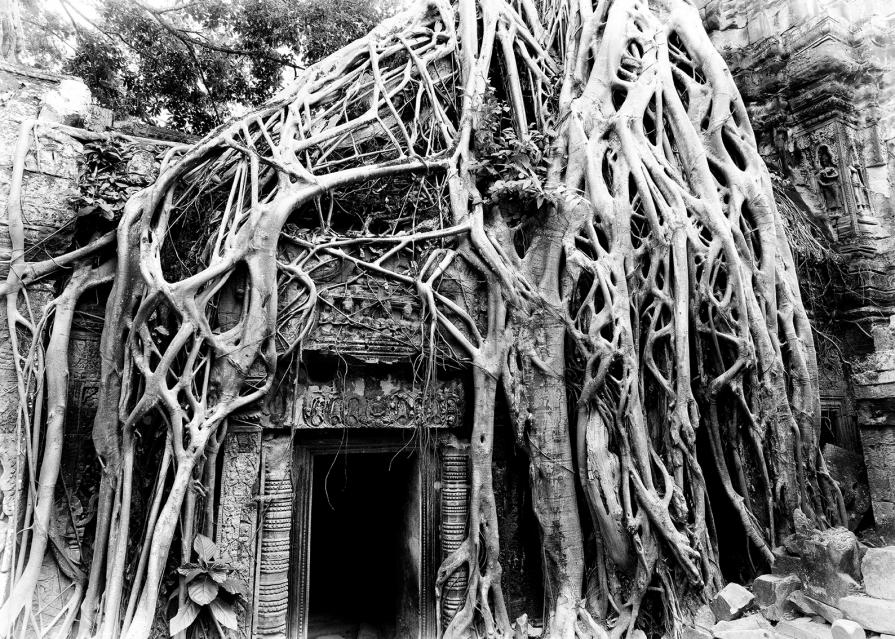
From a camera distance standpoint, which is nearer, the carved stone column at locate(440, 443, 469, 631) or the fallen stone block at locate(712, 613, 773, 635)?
the fallen stone block at locate(712, 613, 773, 635)

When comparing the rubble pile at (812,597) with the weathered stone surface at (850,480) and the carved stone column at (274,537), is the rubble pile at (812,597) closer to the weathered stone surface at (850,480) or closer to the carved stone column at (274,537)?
the weathered stone surface at (850,480)

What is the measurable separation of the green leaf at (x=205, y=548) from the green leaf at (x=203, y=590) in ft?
0.31

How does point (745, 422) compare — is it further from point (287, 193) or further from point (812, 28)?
point (812, 28)

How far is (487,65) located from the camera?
4078 millimetres

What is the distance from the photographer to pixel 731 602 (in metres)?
3.08

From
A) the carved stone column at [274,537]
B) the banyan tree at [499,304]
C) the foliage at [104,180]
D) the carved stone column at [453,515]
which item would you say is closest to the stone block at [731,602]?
the banyan tree at [499,304]

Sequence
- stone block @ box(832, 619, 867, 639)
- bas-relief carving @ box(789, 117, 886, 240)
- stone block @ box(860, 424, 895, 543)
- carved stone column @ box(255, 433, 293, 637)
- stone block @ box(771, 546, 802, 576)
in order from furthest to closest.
→ 1. bas-relief carving @ box(789, 117, 886, 240)
2. stone block @ box(860, 424, 895, 543)
3. stone block @ box(771, 546, 802, 576)
4. carved stone column @ box(255, 433, 293, 637)
5. stone block @ box(832, 619, 867, 639)

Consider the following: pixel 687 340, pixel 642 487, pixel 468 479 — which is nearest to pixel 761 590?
pixel 642 487

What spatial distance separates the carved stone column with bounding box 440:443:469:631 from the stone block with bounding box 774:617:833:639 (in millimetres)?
1696

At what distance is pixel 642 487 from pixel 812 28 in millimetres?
5043

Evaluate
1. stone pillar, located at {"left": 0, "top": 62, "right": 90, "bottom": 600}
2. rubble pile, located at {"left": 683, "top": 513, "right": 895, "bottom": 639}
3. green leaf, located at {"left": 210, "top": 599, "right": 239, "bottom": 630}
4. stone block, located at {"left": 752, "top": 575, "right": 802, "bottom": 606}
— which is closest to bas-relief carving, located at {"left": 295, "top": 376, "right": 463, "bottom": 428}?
green leaf, located at {"left": 210, "top": 599, "right": 239, "bottom": 630}

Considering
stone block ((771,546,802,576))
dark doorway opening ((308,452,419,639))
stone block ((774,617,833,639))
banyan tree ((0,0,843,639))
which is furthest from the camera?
dark doorway opening ((308,452,419,639))

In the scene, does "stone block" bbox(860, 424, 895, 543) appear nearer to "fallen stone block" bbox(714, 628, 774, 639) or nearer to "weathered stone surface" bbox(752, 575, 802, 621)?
"weathered stone surface" bbox(752, 575, 802, 621)

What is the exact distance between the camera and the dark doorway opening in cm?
372
